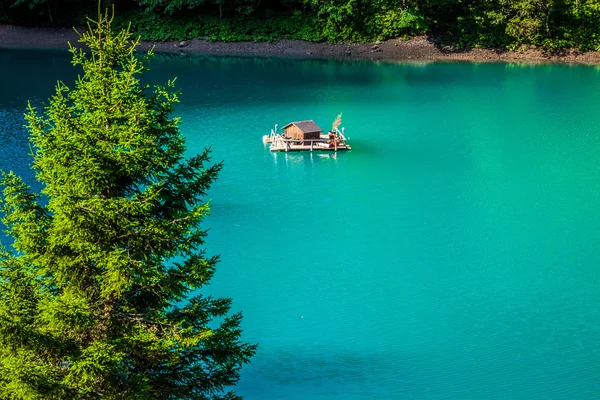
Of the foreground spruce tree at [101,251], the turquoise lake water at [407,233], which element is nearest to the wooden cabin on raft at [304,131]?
the turquoise lake water at [407,233]

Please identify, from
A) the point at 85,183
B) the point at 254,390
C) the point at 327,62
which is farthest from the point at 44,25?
the point at 85,183

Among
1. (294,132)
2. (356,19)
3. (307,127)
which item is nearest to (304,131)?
(307,127)

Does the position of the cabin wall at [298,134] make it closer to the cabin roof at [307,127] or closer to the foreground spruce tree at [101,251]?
the cabin roof at [307,127]

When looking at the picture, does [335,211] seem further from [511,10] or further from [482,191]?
[511,10]

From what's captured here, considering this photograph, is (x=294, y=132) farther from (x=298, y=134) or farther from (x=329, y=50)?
(x=329, y=50)

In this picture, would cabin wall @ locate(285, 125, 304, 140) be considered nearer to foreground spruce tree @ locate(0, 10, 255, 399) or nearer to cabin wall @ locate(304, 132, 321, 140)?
cabin wall @ locate(304, 132, 321, 140)

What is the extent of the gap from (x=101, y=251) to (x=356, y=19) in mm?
49001

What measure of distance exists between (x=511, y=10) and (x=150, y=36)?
92.6 feet

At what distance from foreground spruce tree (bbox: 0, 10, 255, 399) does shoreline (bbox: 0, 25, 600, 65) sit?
45.4 meters

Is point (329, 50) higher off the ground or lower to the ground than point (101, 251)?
higher

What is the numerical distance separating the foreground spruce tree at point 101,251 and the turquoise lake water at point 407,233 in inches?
258

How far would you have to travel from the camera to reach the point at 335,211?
87.1 feet

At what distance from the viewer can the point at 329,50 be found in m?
55.2

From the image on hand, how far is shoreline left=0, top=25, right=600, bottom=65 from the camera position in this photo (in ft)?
174
